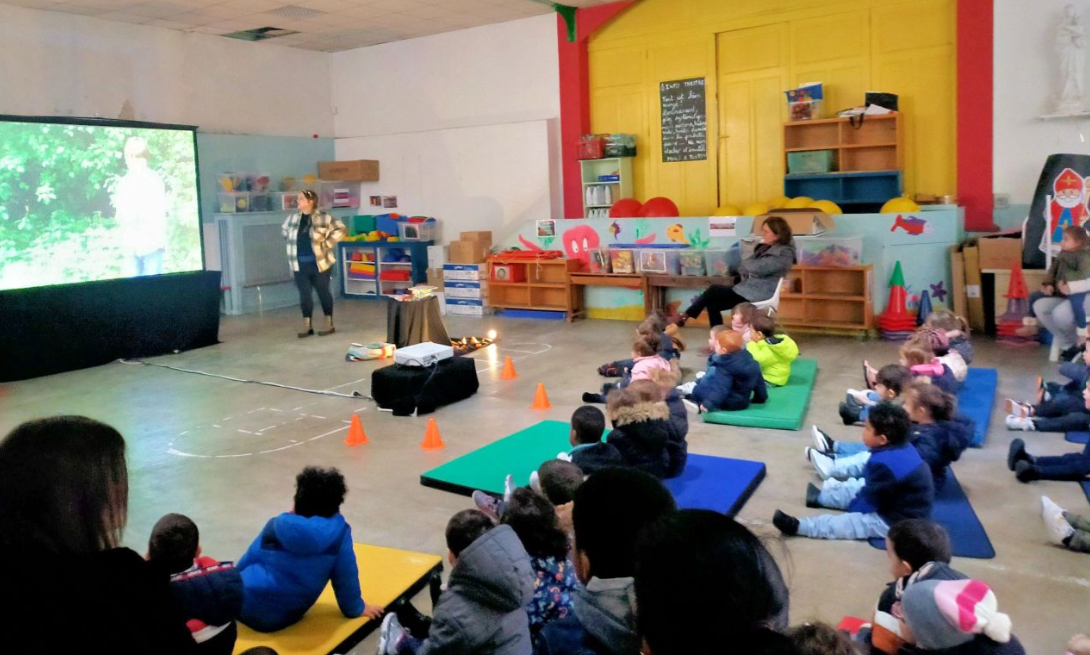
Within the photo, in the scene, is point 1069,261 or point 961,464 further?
point 1069,261

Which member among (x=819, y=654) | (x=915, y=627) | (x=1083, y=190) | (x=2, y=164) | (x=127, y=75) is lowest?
(x=915, y=627)

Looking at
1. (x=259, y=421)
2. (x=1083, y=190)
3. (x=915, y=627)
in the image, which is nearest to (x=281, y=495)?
(x=259, y=421)

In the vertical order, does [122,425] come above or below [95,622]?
below

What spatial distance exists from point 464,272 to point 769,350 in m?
5.69

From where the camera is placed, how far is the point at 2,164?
8.43 meters

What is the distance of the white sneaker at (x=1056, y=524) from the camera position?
375 cm

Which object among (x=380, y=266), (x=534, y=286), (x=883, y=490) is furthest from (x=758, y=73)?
(x=883, y=490)

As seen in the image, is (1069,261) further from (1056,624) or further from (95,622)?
(95,622)

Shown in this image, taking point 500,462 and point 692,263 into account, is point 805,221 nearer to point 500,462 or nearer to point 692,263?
point 692,263

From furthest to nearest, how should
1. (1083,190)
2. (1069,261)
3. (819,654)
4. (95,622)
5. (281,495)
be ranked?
(1083,190) → (1069,261) → (281,495) → (95,622) → (819,654)

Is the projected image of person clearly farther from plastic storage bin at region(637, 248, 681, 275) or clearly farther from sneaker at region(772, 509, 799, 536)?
sneaker at region(772, 509, 799, 536)

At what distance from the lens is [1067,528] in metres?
3.75

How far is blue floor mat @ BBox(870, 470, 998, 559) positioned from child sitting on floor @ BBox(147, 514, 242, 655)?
2661 millimetres

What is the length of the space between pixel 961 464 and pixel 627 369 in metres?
2.77
